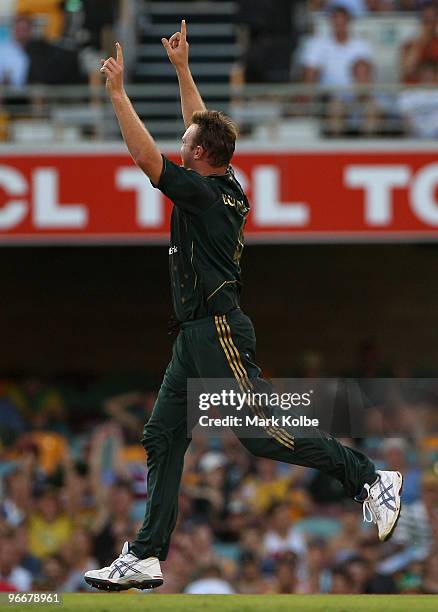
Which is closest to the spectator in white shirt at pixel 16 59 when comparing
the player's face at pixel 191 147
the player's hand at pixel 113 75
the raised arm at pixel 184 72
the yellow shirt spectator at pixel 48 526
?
the yellow shirt spectator at pixel 48 526

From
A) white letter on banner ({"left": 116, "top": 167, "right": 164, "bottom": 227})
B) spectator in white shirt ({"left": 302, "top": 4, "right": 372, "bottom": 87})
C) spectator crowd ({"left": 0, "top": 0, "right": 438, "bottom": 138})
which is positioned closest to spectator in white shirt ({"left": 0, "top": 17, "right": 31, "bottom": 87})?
spectator crowd ({"left": 0, "top": 0, "right": 438, "bottom": 138})

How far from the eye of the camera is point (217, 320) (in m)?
5.52

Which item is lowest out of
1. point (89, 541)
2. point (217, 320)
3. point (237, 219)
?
point (89, 541)

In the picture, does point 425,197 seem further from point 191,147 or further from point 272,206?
point 191,147

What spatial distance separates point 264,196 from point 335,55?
67.1 inches

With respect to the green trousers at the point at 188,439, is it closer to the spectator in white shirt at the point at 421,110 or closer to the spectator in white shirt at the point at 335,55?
the spectator in white shirt at the point at 421,110

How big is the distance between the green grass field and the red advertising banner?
515 centimetres

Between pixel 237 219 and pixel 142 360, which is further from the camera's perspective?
pixel 142 360

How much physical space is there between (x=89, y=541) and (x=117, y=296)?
4.47 meters

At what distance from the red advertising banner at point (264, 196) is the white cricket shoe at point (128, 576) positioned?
536 cm

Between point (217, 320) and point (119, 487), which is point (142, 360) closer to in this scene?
point (119, 487)

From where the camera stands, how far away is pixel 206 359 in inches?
216

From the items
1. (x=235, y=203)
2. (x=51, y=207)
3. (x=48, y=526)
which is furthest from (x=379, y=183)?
(x=235, y=203)

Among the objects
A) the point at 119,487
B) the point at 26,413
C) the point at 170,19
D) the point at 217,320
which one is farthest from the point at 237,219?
the point at 170,19
